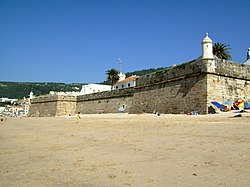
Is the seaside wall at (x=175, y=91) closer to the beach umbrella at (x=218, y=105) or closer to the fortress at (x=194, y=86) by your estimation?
the fortress at (x=194, y=86)

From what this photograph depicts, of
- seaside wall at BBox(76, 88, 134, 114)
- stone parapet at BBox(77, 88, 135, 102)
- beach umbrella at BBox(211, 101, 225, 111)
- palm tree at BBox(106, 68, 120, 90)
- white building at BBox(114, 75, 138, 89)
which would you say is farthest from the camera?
palm tree at BBox(106, 68, 120, 90)

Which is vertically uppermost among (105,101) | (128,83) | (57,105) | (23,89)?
(23,89)

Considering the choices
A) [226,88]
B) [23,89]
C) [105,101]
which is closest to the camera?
[226,88]

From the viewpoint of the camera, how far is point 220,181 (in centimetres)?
339

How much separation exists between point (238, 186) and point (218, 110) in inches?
519

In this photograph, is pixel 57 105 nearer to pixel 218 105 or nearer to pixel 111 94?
pixel 111 94

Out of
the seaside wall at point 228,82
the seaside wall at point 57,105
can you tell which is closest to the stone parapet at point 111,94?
the seaside wall at point 57,105

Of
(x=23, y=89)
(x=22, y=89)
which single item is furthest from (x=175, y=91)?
(x=22, y=89)

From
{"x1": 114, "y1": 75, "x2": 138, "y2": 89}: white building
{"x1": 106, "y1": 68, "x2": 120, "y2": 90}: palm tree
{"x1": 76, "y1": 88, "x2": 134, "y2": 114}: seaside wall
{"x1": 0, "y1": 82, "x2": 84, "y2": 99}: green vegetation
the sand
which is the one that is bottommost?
the sand

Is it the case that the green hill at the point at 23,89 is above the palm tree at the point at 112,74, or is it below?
above

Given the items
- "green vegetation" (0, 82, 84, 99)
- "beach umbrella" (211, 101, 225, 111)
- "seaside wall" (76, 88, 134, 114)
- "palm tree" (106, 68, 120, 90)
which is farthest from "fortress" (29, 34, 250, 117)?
"green vegetation" (0, 82, 84, 99)

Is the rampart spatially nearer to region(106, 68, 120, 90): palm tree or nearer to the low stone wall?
the low stone wall

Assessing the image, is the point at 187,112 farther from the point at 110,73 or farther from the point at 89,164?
the point at 110,73

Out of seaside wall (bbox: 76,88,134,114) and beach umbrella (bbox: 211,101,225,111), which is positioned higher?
seaside wall (bbox: 76,88,134,114)
